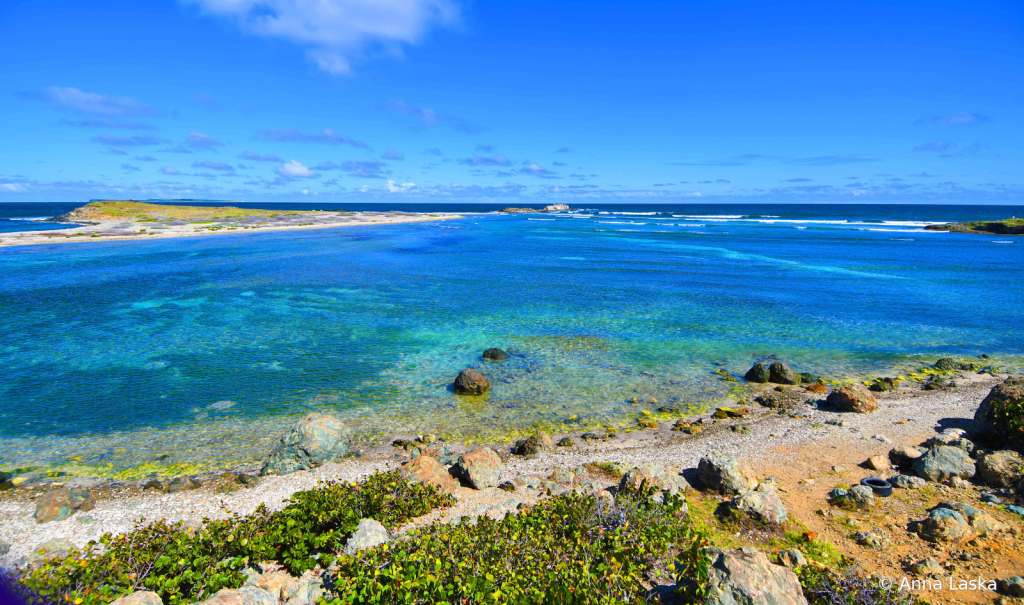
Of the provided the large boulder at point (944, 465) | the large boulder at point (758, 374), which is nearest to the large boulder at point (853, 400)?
the large boulder at point (758, 374)

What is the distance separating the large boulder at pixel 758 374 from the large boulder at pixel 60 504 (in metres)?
23.2

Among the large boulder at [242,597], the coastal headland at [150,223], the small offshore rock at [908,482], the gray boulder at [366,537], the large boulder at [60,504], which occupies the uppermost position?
the coastal headland at [150,223]

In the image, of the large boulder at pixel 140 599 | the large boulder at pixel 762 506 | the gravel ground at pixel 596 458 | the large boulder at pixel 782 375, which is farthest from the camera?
the large boulder at pixel 782 375

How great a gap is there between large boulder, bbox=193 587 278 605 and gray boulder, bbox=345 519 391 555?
1479 mm

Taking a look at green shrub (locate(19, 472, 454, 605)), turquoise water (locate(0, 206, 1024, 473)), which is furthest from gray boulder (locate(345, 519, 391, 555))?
turquoise water (locate(0, 206, 1024, 473))

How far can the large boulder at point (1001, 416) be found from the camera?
1319cm

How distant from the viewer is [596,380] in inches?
845

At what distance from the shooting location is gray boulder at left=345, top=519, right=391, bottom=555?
9172mm

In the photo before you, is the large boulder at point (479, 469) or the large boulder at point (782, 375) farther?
the large boulder at point (782, 375)

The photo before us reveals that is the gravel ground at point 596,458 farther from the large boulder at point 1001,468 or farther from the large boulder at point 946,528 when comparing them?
the large boulder at point 946,528

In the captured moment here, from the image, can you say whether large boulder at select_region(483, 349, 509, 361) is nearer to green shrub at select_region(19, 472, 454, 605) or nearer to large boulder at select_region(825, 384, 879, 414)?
green shrub at select_region(19, 472, 454, 605)

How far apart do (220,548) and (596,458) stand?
387 inches

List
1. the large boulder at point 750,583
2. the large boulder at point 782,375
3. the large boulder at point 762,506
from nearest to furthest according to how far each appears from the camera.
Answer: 1. the large boulder at point 750,583
2. the large boulder at point 762,506
3. the large boulder at point 782,375

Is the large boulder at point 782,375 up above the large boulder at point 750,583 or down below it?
below
